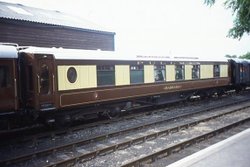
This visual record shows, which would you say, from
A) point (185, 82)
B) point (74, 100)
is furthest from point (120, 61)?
point (185, 82)

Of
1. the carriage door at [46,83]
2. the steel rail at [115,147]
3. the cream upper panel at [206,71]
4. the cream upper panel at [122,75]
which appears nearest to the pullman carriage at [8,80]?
the carriage door at [46,83]

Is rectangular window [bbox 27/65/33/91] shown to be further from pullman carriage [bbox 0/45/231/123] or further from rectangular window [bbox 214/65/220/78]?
rectangular window [bbox 214/65/220/78]

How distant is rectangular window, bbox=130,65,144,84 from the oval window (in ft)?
13.2

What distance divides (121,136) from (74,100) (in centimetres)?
264

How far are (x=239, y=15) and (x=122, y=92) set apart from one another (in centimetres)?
1064

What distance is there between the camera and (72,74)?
46.5ft

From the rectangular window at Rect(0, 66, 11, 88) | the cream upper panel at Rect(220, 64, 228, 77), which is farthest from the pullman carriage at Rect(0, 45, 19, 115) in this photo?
the cream upper panel at Rect(220, 64, 228, 77)

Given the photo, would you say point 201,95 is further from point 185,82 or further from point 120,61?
point 120,61

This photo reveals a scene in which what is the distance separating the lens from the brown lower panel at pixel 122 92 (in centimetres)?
1407

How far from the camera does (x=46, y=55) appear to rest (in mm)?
13094

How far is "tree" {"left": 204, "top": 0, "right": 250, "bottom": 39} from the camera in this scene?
→ 1928 cm

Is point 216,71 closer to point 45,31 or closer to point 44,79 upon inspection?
point 45,31

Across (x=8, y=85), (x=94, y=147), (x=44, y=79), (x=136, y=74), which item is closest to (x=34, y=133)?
(x=44, y=79)

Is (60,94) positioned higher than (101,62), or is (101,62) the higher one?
(101,62)
